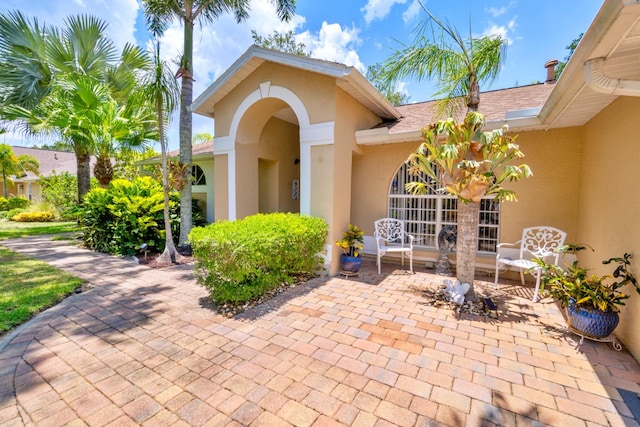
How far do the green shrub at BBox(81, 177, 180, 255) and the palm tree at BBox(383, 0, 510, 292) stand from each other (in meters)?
8.58

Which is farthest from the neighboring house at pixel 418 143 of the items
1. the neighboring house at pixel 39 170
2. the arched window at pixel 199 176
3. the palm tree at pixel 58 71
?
the neighboring house at pixel 39 170

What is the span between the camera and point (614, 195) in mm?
4438

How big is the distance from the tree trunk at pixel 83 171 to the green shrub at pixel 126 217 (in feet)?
13.0

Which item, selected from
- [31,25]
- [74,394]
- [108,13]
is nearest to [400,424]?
[74,394]

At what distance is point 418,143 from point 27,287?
32.6 feet

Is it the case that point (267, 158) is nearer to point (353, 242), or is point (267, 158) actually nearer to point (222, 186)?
point (222, 186)

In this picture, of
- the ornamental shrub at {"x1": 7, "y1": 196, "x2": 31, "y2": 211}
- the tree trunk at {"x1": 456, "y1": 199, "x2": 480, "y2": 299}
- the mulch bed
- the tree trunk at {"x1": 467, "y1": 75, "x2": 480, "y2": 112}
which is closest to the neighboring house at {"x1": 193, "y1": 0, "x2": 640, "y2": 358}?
the tree trunk at {"x1": 467, "y1": 75, "x2": 480, "y2": 112}

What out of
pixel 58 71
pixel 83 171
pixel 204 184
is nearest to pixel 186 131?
pixel 204 184

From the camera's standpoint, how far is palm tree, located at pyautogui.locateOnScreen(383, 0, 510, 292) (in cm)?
505

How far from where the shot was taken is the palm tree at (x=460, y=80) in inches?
A: 199

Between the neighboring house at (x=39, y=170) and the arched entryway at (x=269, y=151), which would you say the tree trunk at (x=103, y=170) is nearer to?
the arched entryway at (x=269, y=151)

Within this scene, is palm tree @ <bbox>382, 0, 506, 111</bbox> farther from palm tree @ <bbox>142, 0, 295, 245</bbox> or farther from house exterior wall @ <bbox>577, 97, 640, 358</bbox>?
palm tree @ <bbox>142, 0, 295, 245</bbox>

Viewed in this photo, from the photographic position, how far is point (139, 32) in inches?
444

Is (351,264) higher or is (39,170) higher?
(39,170)
